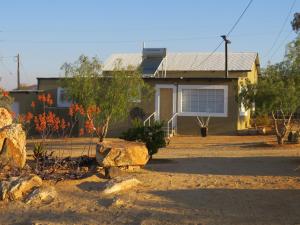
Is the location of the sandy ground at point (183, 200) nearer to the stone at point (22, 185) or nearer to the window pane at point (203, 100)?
the stone at point (22, 185)

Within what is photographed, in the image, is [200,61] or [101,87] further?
[200,61]

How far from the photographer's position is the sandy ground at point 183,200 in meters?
8.05

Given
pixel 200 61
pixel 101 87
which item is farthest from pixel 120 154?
pixel 200 61

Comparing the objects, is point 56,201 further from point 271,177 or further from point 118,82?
point 118,82

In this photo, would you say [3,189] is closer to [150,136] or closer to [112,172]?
[112,172]

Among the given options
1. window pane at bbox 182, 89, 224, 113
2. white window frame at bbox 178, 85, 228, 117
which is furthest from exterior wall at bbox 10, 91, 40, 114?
window pane at bbox 182, 89, 224, 113

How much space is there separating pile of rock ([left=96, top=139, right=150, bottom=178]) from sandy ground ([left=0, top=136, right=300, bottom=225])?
0.36 metres

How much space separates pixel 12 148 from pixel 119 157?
233 centimetres

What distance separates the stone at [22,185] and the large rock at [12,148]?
1581mm

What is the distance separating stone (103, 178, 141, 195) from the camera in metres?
9.78

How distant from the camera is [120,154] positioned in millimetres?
12023

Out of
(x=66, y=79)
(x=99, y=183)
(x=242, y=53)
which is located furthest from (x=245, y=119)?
(x=99, y=183)

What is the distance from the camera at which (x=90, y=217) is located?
8.28m

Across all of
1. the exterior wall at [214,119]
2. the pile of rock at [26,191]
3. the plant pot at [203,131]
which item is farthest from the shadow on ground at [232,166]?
the exterior wall at [214,119]
